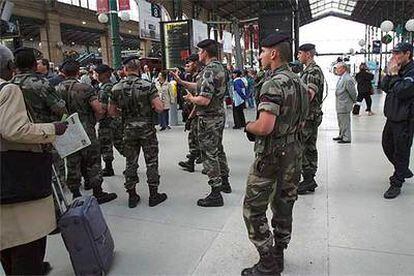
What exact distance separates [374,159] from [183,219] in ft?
11.2

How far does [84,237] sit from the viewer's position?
256cm

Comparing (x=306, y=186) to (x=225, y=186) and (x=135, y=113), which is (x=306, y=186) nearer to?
(x=225, y=186)

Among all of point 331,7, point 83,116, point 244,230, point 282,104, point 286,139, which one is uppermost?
point 331,7

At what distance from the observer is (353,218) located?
358 cm

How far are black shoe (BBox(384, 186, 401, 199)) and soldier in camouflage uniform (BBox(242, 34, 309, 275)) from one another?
1.98m

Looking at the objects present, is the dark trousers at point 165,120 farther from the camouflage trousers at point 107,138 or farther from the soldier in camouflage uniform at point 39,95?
the soldier in camouflage uniform at point 39,95

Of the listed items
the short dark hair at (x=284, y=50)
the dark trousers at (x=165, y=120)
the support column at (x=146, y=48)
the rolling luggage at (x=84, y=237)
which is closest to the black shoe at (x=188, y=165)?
the rolling luggage at (x=84, y=237)

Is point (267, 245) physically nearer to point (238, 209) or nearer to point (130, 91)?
point (238, 209)

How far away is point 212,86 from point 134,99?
0.80 metres

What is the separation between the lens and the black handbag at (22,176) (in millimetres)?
1961

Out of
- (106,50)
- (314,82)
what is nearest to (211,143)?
(314,82)

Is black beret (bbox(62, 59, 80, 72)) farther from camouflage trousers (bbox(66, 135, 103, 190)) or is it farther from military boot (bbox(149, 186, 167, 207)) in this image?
military boot (bbox(149, 186, 167, 207))

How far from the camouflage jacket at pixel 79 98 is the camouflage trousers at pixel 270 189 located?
2.40m

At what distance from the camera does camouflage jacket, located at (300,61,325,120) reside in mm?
4254
